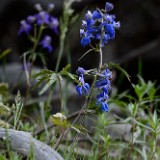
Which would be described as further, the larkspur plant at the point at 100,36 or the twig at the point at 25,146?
the larkspur plant at the point at 100,36

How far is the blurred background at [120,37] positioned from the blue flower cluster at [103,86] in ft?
A: 16.9

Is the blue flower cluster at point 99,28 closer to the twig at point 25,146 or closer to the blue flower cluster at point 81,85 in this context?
the blue flower cluster at point 81,85

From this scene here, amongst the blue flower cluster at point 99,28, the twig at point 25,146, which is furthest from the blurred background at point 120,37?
the twig at point 25,146

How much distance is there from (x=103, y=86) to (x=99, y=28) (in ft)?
0.92

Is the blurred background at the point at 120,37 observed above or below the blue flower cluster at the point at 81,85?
below

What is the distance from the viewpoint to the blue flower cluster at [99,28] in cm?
260

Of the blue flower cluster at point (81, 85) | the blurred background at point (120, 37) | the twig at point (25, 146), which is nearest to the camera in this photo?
the twig at point (25, 146)

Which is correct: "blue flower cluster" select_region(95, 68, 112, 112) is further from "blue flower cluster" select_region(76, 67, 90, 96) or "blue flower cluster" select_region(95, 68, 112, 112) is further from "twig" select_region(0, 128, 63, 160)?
"twig" select_region(0, 128, 63, 160)

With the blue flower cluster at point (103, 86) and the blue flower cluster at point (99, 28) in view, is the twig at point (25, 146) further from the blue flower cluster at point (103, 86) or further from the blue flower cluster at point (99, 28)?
the blue flower cluster at point (99, 28)

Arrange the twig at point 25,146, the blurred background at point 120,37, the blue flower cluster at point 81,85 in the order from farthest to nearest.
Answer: the blurred background at point 120,37
the blue flower cluster at point 81,85
the twig at point 25,146

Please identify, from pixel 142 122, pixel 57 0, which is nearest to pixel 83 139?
pixel 142 122

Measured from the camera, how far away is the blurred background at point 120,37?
315 inches

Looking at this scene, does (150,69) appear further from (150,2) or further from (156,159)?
(156,159)

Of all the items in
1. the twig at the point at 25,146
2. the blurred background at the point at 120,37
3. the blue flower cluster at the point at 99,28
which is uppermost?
the blue flower cluster at the point at 99,28
